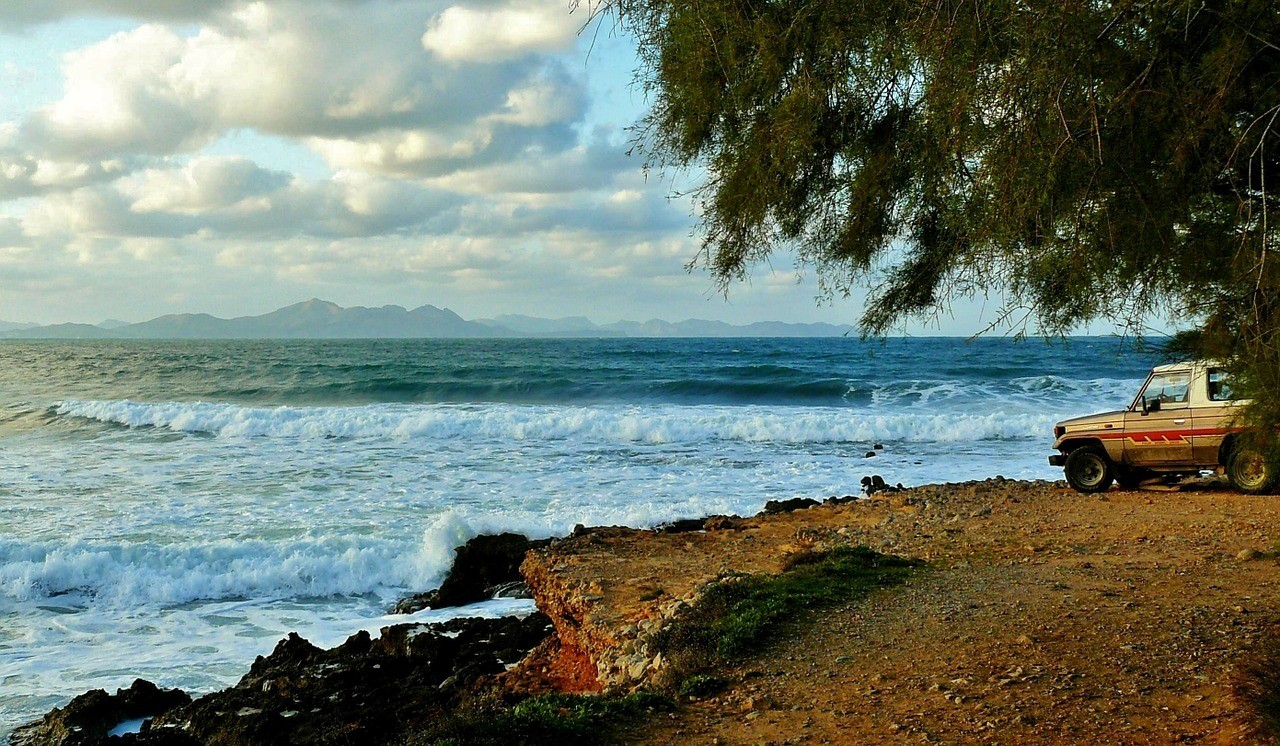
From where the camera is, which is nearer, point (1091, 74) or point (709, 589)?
point (1091, 74)

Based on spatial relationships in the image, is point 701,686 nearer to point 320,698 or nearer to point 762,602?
point 762,602

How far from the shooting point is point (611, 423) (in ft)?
97.5

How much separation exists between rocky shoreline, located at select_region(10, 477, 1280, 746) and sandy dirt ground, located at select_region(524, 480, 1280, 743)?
23 mm

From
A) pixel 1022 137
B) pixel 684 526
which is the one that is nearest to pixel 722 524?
pixel 684 526

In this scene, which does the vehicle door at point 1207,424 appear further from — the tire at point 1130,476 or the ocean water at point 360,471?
the ocean water at point 360,471

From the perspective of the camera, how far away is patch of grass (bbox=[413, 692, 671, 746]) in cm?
502

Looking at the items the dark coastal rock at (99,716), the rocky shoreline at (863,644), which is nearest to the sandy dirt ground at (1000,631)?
the rocky shoreline at (863,644)

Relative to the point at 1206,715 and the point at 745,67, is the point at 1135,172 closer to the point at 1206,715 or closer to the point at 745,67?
the point at 745,67

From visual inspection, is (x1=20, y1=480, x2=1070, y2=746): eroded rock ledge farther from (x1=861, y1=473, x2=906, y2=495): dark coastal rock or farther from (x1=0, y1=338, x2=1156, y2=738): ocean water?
(x1=861, y1=473, x2=906, y2=495): dark coastal rock

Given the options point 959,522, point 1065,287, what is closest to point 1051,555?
point 959,522

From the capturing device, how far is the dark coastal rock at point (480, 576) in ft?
39.1

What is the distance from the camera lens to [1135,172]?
441 centimetres

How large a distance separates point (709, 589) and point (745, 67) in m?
4.76

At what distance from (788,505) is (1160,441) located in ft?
19.5
